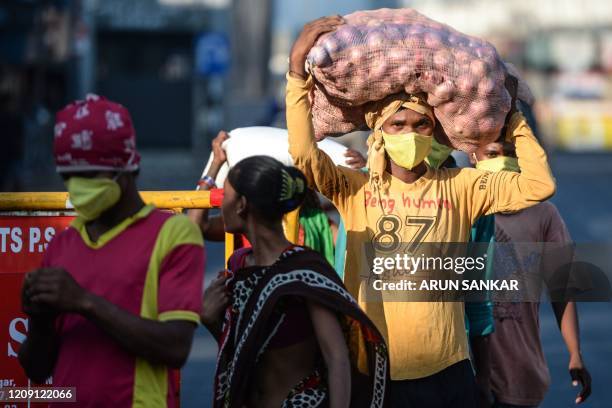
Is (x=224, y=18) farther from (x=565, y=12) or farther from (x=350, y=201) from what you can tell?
(x=350, y=201)

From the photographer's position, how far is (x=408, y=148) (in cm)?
453

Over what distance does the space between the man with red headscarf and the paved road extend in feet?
15.8

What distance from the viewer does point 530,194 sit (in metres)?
4.61

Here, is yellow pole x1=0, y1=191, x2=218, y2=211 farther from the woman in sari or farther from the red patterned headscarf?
the red patterned headscarf

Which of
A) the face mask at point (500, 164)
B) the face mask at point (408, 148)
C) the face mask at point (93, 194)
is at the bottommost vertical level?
the face mask at point (500, 164)

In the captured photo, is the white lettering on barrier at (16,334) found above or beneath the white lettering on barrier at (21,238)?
beneath

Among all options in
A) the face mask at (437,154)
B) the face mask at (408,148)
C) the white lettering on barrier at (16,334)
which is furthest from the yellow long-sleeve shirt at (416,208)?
the white lettering on barrier at (16,334)

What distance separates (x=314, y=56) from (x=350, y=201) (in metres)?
0.54

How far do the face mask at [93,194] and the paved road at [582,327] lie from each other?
4914 millimetres

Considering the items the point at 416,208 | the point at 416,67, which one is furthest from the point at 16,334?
the point at 416,67

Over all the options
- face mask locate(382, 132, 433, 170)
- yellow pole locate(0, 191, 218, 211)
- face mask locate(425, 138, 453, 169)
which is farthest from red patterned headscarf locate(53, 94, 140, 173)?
face mask locate(425, 138, 453, 169)

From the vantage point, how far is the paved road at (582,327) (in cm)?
880

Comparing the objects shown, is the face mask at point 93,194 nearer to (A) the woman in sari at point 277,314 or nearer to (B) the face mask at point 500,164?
(A) the woman in sari at point 277,314

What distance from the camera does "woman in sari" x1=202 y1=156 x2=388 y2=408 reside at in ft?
12.9
